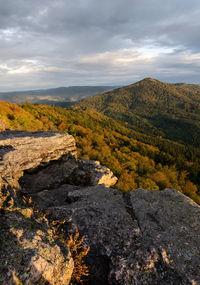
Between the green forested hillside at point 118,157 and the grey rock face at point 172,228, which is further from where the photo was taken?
the green forested hillside at point 118,157

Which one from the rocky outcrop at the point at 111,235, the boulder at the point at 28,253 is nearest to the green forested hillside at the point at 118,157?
the rocky outcrop at the point at 111,235

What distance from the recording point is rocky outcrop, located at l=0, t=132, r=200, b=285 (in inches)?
219

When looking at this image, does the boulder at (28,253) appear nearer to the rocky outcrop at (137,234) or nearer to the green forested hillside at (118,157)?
the rocky outcrop at (137,234)

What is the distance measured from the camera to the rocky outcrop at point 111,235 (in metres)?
5.57

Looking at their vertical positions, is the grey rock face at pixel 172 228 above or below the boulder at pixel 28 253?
below

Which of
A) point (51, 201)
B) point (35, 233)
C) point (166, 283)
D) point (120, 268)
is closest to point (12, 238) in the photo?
point (35, 233)

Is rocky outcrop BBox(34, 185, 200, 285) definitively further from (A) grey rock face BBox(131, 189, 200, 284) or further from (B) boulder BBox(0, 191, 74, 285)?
(B) boulder BBox(0, 191, 74, 285)

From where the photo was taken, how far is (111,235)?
8570 millimetres

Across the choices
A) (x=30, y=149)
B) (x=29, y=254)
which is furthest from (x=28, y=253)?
(x=30, y=149)

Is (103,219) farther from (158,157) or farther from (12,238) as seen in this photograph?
(158,157)

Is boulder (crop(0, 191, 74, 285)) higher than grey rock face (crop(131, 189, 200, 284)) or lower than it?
higher

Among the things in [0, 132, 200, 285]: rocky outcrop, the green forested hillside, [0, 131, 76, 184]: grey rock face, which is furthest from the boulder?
the green forested hillside

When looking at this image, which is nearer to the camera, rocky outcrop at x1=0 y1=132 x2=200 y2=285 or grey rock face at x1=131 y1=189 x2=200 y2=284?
rocky outcrop at x1=0 y1=132 x2=200 y2=285

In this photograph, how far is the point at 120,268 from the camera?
7082 millimetres
